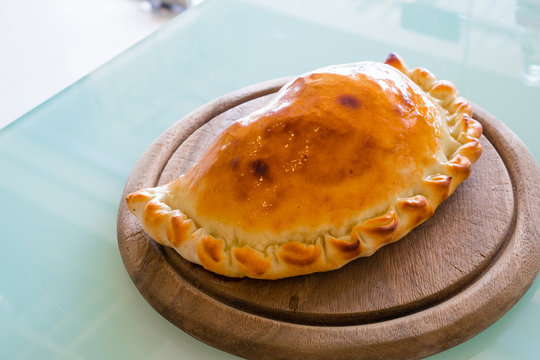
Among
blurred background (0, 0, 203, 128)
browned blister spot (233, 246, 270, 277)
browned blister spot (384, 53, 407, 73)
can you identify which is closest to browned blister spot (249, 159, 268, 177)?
browned blister spot (233, 246, 270, 277)

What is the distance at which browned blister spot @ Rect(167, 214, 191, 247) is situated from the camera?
51.2 inches

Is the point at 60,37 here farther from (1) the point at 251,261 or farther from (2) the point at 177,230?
(1) the point at 251,261

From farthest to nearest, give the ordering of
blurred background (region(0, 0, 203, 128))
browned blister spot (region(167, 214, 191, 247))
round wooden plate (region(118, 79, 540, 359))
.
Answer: blurred background (region(0, 0, 203, 128))
browned blister spot (region(167, 214, 191, 247))
round wooden plate (region(118, 79, 540, 359))

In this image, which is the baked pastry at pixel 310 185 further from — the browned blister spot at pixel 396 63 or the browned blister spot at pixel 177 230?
the browned blister spot at pixel 396 63

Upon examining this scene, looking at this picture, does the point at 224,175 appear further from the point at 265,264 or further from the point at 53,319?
the point at 53,319

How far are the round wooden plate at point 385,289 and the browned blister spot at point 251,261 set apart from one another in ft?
0.19

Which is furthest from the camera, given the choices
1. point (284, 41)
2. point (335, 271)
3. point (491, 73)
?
point (284, 41)

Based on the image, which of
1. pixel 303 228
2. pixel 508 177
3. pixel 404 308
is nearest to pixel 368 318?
pixel 404 308

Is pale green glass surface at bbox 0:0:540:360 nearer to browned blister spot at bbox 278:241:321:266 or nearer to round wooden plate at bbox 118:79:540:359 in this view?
round wooden plate at bbox 118:79:540:359

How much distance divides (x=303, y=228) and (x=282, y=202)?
7 centimetres

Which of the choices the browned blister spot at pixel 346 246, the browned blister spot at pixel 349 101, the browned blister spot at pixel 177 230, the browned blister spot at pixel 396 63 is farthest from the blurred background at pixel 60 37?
the browned blister spot at pixel 346 246

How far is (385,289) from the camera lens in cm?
127

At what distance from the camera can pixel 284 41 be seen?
7.29 ft

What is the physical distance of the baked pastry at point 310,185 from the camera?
1.27 meters
